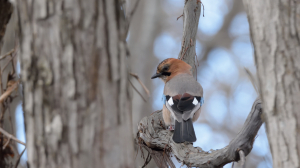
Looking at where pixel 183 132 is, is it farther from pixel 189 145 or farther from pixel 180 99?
pixel 180 99

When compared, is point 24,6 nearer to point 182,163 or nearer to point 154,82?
point 182,163

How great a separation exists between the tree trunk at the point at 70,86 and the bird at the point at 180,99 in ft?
7.68

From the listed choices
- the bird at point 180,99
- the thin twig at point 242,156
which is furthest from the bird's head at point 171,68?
the thin twig at point 242,156

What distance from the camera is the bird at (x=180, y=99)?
4.09 m

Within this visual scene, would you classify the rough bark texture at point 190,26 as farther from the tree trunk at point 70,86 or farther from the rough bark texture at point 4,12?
the tree trunk at point 70,86

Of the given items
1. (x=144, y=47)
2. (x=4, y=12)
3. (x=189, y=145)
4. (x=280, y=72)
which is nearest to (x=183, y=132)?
(x=189, y=145)

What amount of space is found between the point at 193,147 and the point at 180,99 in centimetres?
123

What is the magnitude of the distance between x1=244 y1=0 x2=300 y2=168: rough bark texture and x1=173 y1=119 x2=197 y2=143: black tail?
1.69 meters

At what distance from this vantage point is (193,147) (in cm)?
362

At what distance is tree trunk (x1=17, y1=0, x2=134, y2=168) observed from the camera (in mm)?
1355

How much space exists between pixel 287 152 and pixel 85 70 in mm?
1340

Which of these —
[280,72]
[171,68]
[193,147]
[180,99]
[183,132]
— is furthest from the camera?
[171,68]

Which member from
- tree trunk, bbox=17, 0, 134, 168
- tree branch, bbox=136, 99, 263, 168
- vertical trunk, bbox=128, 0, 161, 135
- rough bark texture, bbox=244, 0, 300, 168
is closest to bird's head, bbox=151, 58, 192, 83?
tree branch, bbox=136, 99, 263, 168

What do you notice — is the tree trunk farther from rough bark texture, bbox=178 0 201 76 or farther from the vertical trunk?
the vertical trunk
